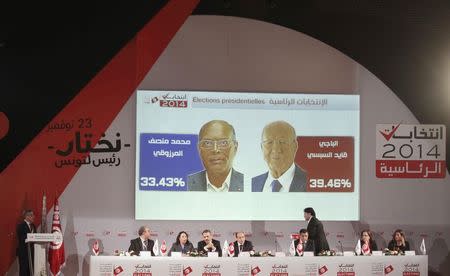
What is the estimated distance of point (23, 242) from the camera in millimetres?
8227

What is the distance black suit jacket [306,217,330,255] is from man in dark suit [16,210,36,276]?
3423 mm

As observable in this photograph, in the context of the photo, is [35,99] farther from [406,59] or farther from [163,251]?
[406,59]

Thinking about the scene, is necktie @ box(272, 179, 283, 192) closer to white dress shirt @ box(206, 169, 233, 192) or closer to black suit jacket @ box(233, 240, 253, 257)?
white dress shirt @ box(206, 169, 233, 192)

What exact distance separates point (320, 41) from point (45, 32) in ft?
11.9

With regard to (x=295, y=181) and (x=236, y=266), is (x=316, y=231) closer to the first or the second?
(x=295, y=181)

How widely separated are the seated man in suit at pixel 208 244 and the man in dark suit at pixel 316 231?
1.16 m

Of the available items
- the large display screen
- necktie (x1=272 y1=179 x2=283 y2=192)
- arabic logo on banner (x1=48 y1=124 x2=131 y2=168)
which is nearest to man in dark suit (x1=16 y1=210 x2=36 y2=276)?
arabic logo on banner (x1=48 y1=124 x2=131 y2=168)

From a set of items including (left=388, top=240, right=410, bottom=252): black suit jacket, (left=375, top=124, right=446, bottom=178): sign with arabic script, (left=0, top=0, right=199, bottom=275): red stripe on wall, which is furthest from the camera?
(left=375, top=124, right=446, bottom=178): sign with arabic script

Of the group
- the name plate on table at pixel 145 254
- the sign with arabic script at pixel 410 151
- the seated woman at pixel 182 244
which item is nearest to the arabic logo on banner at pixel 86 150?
the seated woman at pixel 182 244

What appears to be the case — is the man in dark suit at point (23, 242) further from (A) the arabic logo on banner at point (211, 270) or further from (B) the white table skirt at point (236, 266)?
(A) the arabic logo on banner at point (211, 270)

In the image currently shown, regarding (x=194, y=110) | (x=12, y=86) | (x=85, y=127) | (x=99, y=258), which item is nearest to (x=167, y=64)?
(x=194, y=110)

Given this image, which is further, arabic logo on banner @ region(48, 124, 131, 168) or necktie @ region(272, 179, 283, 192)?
necktie @ region(272, 179, 283, 192)

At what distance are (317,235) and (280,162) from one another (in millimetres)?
1133

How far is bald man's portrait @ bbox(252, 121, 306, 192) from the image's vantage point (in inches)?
347
